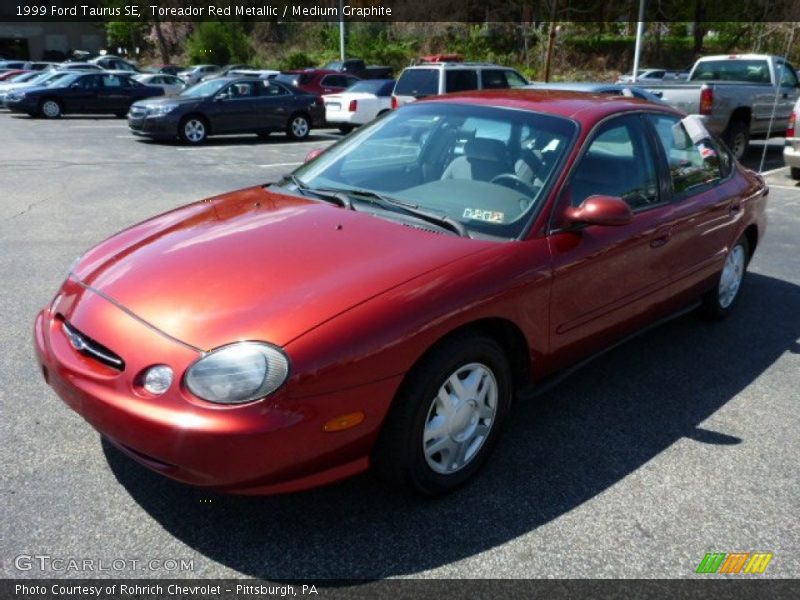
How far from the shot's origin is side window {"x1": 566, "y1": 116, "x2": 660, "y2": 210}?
364 centimetres

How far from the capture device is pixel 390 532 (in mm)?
2797

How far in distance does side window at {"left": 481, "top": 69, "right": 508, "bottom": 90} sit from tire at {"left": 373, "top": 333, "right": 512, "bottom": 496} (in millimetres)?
12720

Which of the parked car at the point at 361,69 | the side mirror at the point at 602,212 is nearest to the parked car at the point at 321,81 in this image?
the parked car at the point at 361,69

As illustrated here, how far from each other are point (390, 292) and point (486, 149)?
1.39 metres

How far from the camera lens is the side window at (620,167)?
12.0 ft

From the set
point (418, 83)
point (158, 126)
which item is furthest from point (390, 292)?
point (158, 126)

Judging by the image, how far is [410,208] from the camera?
3.42m

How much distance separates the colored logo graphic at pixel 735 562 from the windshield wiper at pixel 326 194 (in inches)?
84.3

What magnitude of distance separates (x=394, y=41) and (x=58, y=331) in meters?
49.4

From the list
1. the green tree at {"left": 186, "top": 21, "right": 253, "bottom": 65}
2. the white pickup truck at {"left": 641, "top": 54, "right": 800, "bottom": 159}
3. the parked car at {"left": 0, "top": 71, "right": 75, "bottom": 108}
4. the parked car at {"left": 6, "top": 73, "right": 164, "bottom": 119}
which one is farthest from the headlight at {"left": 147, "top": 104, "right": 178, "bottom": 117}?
the green tree at {"left": 186, "top": 21, "right": 253, "bottom": 65}

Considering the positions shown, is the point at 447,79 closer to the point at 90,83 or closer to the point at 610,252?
the point at 610,252

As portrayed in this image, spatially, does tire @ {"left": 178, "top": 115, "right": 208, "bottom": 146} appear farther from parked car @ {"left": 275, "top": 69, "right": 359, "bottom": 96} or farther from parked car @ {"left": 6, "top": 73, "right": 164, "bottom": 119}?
parked car @ {"left": 6, "top": 73, "right": 164, "bottom": 119}

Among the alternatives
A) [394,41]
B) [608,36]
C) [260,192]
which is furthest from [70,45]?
[260,192]

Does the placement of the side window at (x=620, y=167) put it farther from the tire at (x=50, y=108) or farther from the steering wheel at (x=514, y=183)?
the tire at (x=50, y=108)
